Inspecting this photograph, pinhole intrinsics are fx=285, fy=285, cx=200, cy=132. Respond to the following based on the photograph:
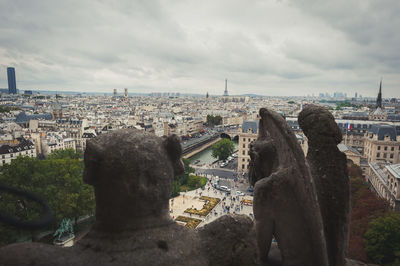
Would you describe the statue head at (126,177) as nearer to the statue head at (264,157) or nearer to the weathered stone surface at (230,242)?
the weathered stone surface at (230,242)

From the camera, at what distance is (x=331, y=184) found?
3381 millimetres

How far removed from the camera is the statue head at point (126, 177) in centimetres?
259

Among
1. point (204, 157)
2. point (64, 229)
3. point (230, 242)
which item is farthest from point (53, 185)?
point (204, 157)

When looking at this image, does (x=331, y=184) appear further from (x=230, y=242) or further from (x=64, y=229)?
(x=64, y=229)

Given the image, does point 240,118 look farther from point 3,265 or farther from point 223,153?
point 3,265

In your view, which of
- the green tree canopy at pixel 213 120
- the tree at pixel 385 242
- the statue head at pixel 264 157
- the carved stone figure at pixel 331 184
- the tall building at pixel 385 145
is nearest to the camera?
the carved stone figure at pixel 331 184

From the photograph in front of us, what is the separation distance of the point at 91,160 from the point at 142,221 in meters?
0.74

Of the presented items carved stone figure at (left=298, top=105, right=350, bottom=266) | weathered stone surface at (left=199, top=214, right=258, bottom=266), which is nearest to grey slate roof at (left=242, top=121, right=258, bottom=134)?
carved stone figure at (left=298, top=105, right=350, bottom=266)

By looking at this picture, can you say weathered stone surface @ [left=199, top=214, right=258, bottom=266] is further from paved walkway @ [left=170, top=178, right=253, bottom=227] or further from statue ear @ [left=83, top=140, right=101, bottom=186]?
paved walkway @ [left=170, top=178, right=253, bottom=227]

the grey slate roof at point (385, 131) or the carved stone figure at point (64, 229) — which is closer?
the carved stone figure at point (64, 229)

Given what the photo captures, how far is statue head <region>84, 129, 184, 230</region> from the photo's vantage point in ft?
8.49

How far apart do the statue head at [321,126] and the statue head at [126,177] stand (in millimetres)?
1910

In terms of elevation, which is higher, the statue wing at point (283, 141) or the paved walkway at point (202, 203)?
the statue wing at point (283, 141)

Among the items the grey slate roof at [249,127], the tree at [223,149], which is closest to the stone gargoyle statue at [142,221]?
the grey slate roof at [249,127]
